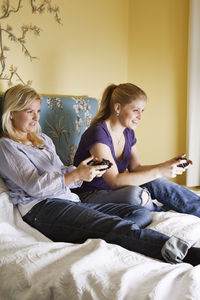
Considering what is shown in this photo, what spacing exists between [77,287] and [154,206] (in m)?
0.93

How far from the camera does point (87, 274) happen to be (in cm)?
104

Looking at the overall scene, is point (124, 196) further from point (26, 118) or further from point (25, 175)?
point (26, 118)

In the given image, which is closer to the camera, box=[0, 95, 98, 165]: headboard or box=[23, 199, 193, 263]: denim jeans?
box=[23, 199, 193, 263]: denim jeans

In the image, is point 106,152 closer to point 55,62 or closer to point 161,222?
point 161,222

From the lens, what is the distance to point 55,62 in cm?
247

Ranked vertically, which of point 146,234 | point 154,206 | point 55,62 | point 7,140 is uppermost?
point 55,62

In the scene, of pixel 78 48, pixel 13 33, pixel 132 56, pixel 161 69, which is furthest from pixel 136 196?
pixel 132 56

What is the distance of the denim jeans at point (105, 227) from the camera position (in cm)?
126

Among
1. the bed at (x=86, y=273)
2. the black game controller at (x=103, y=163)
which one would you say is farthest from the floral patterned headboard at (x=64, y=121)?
the bed at (x=86, y=273)

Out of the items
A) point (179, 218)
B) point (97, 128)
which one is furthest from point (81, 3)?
point (179, 218)

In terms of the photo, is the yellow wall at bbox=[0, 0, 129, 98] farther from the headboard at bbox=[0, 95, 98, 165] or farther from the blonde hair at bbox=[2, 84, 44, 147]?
the blonde hair at bbox=[2, 84, 44, 147]

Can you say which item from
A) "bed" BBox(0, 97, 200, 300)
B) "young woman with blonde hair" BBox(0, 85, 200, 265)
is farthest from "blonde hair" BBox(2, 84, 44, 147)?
"bed" BBox(0, 97, 200, 300)

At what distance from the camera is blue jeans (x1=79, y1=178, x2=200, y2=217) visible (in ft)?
5.63

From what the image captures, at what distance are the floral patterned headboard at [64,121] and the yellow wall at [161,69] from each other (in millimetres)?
1015
